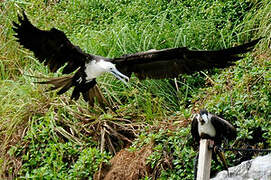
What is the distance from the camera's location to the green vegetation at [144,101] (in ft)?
15.2

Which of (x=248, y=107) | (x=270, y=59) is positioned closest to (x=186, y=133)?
(x=248, y=107)

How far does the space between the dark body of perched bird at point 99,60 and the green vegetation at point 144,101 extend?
0.43 metres

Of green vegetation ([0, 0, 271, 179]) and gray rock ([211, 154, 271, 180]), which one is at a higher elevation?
green vegetation ([0, 0, 271, 179])

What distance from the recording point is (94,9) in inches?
304

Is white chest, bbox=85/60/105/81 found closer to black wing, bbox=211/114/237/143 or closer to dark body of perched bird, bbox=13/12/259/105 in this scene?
dark body of perched bird, bbox=13/12/259/105

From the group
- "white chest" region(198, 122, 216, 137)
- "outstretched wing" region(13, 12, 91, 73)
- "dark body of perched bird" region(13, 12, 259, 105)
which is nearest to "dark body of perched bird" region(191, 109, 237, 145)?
"white chest" region(198, 122, 216, 137)

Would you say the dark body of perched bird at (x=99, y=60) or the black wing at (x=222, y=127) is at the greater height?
the dark body of perched bird at (x=99, y=60)

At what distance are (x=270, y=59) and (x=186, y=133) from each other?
1.27 metres

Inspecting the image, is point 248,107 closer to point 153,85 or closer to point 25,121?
point 153,85

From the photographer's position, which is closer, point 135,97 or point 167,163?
point 167,163

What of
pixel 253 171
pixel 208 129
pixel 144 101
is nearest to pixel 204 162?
pixel 208 129

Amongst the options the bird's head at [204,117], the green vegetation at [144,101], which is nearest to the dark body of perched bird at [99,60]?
the green vegetation at [144,101]

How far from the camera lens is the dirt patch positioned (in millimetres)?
4770

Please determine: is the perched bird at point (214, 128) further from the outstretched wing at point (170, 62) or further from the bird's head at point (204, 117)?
the outstretched wing at point (170, 62)
